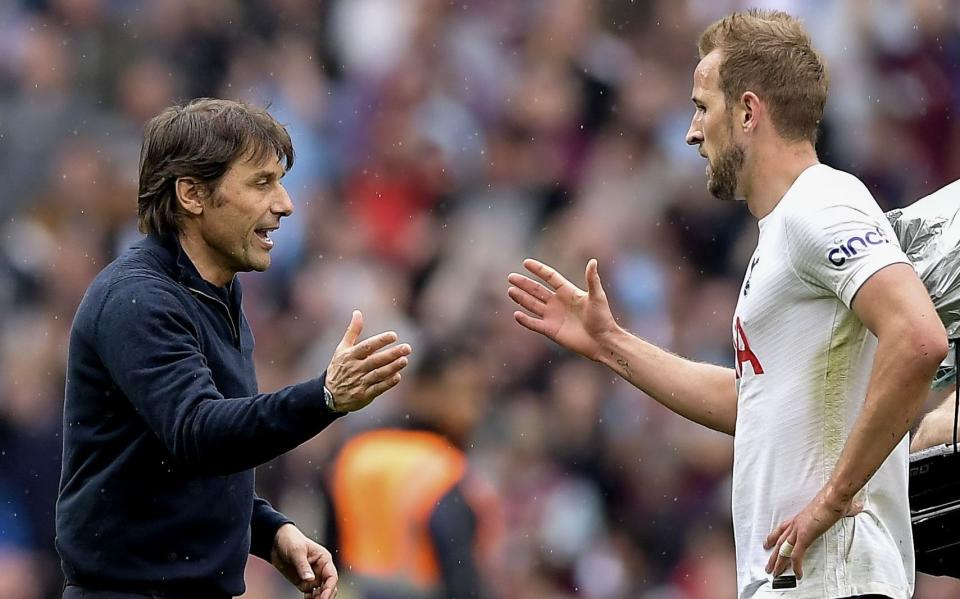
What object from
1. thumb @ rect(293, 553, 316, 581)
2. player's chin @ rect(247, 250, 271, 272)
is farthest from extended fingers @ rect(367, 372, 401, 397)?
thumb @ rect(293, 553, 316, 581)

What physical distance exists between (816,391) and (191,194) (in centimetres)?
145

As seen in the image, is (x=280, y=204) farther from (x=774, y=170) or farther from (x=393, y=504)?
(x=393, y=504)

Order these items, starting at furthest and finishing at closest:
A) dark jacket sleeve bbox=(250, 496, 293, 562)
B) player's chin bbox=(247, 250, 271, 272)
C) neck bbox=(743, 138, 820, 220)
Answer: dark jacket sleeve bbox=(250, 496, 293, 562) → player's chin bbox=(247, 250, 271, 272) → neck bbox=(743, 138, 820, 220)

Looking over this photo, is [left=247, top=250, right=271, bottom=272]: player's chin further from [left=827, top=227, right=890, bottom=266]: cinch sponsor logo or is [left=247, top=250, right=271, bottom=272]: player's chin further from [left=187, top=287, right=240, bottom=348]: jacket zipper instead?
[left=827, top=227, right=890, bottom=266]: cinch sponsor logo

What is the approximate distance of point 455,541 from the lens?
5691 mm

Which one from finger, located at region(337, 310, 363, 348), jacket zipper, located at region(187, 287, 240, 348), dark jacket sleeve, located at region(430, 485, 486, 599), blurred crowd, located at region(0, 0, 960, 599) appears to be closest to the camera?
finger, located at region(337, 310, 363, 348)

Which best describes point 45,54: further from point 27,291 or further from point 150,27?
point 27,291

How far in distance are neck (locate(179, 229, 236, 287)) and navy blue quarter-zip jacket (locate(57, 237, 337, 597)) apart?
94 millimetres

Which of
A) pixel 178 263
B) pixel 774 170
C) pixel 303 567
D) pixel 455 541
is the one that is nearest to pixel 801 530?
pixel 774 170

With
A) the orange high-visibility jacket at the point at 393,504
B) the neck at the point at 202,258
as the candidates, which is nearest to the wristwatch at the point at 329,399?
the neck at the point at 202,258

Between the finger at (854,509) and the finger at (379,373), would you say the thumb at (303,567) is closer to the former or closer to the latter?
the finger at (379,373)

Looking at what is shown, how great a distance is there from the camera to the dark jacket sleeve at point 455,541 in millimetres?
5633

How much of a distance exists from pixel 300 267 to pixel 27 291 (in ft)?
4.12

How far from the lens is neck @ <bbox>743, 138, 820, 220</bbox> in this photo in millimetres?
3166
